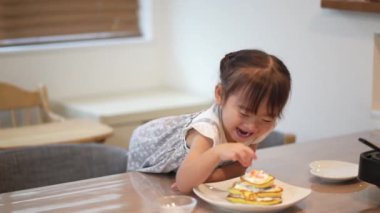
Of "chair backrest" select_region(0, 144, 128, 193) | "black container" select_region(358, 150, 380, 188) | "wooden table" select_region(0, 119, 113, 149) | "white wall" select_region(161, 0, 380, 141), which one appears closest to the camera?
"black container" select_region(358, 150, 380, 188)

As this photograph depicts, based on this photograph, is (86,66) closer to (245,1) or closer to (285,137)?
(245,1)

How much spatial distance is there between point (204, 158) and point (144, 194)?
19 cm

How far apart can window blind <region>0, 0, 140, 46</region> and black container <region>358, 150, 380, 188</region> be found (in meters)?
2.35

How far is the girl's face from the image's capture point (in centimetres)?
169

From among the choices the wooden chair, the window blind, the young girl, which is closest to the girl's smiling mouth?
the young girl

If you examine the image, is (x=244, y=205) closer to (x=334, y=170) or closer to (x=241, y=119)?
(x=241, y=119)

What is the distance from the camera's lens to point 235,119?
5.62 ft

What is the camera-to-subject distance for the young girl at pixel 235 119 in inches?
65.8

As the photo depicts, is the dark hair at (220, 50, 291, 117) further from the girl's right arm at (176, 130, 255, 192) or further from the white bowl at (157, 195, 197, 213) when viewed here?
the white bowl at (157, 195, 197, 213)

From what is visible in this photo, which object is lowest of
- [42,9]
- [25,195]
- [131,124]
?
[131,124]

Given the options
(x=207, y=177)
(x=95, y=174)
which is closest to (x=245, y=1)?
(x=95, y=174)

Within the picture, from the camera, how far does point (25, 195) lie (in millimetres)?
1733

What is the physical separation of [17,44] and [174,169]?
194 cm

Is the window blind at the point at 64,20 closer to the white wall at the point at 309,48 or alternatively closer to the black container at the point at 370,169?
the white wall at the point at 309,48
